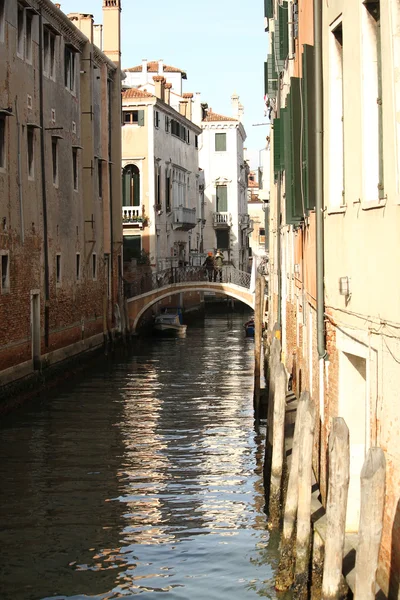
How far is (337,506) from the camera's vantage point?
589 cm

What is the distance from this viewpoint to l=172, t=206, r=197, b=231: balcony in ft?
145

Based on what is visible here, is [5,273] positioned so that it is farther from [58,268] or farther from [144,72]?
[144,72]

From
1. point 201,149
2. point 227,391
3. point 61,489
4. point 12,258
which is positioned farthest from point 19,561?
point 201,149

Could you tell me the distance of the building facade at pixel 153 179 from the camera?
38.8m

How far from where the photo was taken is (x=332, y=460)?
19.6 feet

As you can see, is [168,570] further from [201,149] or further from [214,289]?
[201,149]

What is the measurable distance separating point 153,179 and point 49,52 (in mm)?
16521

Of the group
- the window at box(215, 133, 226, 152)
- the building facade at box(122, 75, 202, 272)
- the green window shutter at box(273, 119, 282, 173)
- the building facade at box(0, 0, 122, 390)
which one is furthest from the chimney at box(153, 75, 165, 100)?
the green window shutter at box(273, 119, 282, 173)

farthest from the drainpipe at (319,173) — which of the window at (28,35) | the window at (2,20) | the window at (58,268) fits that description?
the window at (58,268)

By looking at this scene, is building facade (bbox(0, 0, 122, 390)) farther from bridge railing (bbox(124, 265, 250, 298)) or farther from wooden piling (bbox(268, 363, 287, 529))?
wooden piling (bbox(268, 363, 287, 529))

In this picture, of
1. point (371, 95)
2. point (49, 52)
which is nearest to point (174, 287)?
point (49, 52)

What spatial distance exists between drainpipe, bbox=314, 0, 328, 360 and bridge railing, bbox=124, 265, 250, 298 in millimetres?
24748

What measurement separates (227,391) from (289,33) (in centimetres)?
861

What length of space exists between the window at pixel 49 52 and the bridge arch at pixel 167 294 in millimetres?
10393
